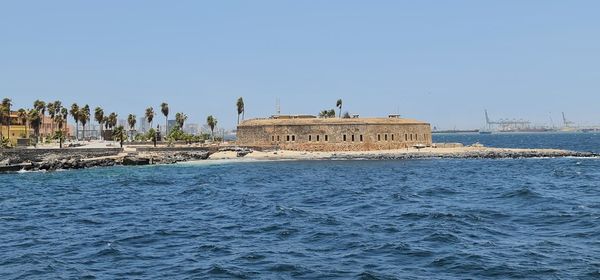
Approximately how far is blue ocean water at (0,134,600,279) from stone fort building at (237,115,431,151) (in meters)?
39.3

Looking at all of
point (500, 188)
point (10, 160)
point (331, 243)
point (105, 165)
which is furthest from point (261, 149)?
point (331, 243)

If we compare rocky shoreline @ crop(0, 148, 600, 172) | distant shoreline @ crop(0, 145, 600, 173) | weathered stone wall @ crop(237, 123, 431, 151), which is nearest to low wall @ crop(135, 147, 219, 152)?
distant shoreline @ crop(0, 145, 600, 173)

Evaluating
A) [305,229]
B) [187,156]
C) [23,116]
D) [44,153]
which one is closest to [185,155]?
[187,156]

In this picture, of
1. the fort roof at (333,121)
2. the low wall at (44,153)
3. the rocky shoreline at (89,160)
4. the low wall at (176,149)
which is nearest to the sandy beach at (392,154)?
the low wall at (176,149)

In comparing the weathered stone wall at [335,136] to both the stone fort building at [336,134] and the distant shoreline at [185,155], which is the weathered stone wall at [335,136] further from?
the distant shoreline at [185,155]

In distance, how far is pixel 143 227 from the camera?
3078 centimetres

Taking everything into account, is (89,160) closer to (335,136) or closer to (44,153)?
(44,153)

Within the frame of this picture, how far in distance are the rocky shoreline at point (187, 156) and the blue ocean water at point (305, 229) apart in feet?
64.5

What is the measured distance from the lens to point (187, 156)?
89.3m

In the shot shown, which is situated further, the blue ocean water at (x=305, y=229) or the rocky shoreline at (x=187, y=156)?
the rocky shoreline at (x=187, y=156)

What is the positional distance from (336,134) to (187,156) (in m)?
23.4

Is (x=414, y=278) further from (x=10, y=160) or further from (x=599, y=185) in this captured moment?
(x=10, y=160)

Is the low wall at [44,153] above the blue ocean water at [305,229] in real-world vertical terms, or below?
above

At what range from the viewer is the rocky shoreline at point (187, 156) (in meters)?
75.5
